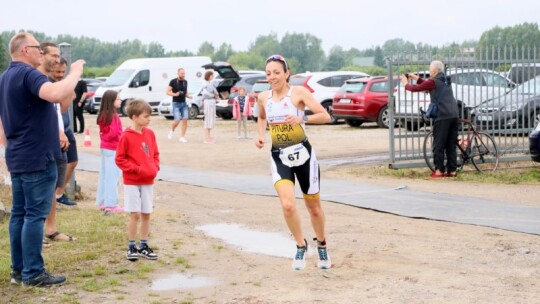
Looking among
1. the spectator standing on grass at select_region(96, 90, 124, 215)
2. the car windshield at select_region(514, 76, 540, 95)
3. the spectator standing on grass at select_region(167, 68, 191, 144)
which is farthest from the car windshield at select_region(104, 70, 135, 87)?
the spectator standing on grass at select_region(96, 90, 124, 215)

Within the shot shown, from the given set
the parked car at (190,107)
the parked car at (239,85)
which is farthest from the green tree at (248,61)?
the parked car at (239,85)

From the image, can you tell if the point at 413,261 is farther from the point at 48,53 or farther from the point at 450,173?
the point at 450,173

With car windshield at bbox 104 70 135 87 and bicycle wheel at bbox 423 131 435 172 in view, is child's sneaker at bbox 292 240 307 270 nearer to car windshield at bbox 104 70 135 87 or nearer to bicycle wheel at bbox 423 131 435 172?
bicycle wheel at bbox 423 131 435 172

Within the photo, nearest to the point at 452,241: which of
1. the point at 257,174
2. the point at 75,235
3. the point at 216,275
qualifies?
the point at 216,275

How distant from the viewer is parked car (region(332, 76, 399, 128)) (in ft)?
91.5

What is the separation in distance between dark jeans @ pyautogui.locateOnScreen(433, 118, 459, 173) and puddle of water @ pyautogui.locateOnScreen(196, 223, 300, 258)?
5986 millimetres

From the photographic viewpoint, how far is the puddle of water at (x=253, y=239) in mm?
9235

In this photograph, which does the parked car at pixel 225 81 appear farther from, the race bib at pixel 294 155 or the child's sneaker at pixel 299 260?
the child's sneaker at pixel 299 260

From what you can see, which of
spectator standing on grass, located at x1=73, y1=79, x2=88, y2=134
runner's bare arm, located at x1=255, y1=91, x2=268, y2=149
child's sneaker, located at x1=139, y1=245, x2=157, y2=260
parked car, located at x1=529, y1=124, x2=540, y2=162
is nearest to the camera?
runner's bare arm, located at x1=255, y1=91, x2=268, y2=149

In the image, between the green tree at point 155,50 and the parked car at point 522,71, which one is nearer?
the parked car at point 522,71

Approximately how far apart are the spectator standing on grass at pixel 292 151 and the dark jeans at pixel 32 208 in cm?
193

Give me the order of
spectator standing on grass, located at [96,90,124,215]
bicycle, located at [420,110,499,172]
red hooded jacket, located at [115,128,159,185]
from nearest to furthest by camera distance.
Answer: red hooded jacket, located at [115,128,159,185] < spectator standing on grass, located at [96,90,124,215] < bicycle, located at [420,110,499,172]

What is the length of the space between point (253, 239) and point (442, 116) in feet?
22.0

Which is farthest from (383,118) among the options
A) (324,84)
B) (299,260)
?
(299,260)
